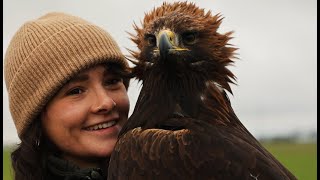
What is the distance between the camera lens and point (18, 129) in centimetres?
601

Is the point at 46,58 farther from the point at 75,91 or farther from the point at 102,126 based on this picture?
the point at 102,126

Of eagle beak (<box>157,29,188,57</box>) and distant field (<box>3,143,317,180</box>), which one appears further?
distant field (<box>3,143,317,180</box>)

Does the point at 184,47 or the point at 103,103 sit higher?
the point at 184,47

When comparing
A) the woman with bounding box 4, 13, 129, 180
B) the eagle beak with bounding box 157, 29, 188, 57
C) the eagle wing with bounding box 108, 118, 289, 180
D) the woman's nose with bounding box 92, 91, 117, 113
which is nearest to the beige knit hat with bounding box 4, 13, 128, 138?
the woman with bounding box 4, 13, 129, 180

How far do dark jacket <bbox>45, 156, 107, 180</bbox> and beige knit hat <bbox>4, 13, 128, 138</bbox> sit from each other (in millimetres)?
439

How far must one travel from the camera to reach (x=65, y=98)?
5719 millimetres

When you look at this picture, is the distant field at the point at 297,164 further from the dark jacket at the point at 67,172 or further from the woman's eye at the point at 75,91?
the woman's eye at the point at 75,91

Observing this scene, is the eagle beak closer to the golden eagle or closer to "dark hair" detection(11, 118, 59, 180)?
the golden eagle

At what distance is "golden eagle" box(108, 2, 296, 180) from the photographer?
185 inches

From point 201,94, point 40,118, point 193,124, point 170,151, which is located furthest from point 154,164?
point 40,118

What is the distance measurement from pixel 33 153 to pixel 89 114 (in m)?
0.63

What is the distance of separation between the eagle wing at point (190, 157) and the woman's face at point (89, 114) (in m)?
0.73

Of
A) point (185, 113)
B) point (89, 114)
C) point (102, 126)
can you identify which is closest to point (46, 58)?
point (89, 114)

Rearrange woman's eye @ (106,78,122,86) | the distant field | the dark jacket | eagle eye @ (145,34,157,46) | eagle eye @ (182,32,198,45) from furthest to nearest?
1. the distant field
2. woman's eye @ (106,78,122,86)
3. the dark jacket
4. eagle eye @ (145,34,157,46)
5. eagle eye @ (182,32,198,45)
